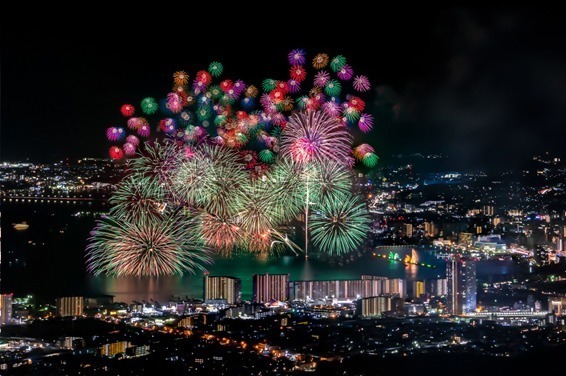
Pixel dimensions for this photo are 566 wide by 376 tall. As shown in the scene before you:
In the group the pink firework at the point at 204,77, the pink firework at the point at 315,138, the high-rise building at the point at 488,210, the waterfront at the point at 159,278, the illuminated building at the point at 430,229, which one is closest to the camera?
the pink firework at the point at 315,138

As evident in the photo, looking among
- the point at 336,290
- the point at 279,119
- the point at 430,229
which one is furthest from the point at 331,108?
the point at 430,229

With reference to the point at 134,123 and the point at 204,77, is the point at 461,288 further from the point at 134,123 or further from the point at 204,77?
the point at 134,123

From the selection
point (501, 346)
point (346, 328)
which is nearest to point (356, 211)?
point (346, 328)

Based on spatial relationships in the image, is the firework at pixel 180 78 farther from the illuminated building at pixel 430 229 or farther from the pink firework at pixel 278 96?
the illuminated building at pixel 430 229

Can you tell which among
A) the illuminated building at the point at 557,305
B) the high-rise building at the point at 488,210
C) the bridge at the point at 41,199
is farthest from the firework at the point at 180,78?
the bridge at the point at 41,199

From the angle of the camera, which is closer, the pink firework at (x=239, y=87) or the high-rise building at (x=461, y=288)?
the high-rise building at (x=461, y=288)

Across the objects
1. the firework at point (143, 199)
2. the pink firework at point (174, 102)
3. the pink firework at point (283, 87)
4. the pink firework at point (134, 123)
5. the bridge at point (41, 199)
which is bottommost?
the firework at point (143, 199)
